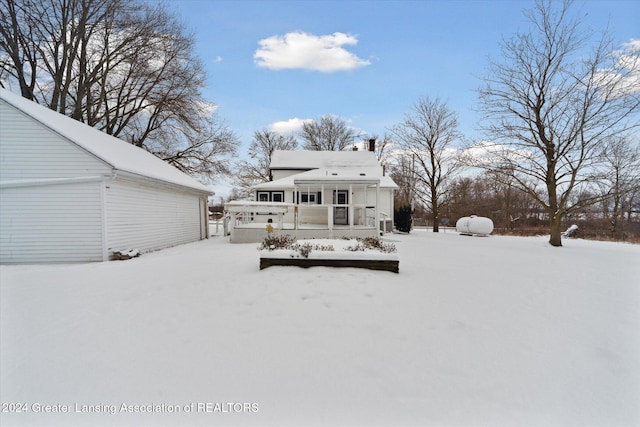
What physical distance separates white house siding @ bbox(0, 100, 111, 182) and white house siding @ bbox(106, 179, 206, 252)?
1018mm

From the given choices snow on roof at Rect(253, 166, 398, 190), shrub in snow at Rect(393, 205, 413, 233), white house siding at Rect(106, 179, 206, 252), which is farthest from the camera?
shrub in snow at Rect(393, 205, 413, 233)

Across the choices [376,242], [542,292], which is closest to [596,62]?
[542,292]

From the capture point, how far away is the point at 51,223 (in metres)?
7.88

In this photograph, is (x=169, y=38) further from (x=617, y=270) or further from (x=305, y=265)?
(x=617, y=270)

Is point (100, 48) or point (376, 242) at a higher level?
point (100, 48)

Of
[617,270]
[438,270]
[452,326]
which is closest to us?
[452,326]

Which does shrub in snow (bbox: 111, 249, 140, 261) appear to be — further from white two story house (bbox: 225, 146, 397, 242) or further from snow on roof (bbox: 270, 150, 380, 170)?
snow on roof (bbox: 270, 150, 380, 170)

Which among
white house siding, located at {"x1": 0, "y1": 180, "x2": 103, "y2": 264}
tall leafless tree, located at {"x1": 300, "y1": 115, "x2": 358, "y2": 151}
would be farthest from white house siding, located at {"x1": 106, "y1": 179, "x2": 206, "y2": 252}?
tall leafless tree, located at {"x1": 300, "y1": 115, "x2": 358, "y2": 151}

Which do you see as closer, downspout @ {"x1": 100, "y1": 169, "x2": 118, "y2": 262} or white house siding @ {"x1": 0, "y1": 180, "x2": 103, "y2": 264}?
white house siding @ {"x1": 0, "y1": 180, "x2": 103, "y2": 264}

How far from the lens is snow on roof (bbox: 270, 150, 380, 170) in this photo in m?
20.5

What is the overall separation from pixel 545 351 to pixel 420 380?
1.64 meters

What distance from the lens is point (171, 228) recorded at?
11.6m

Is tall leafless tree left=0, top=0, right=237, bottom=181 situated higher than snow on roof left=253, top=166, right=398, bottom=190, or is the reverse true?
tall leafless tree left=0, top=0, right=237, bottom=181

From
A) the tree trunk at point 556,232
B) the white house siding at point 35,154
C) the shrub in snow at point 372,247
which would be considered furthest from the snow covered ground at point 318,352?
the tree trunk at point 556,232
